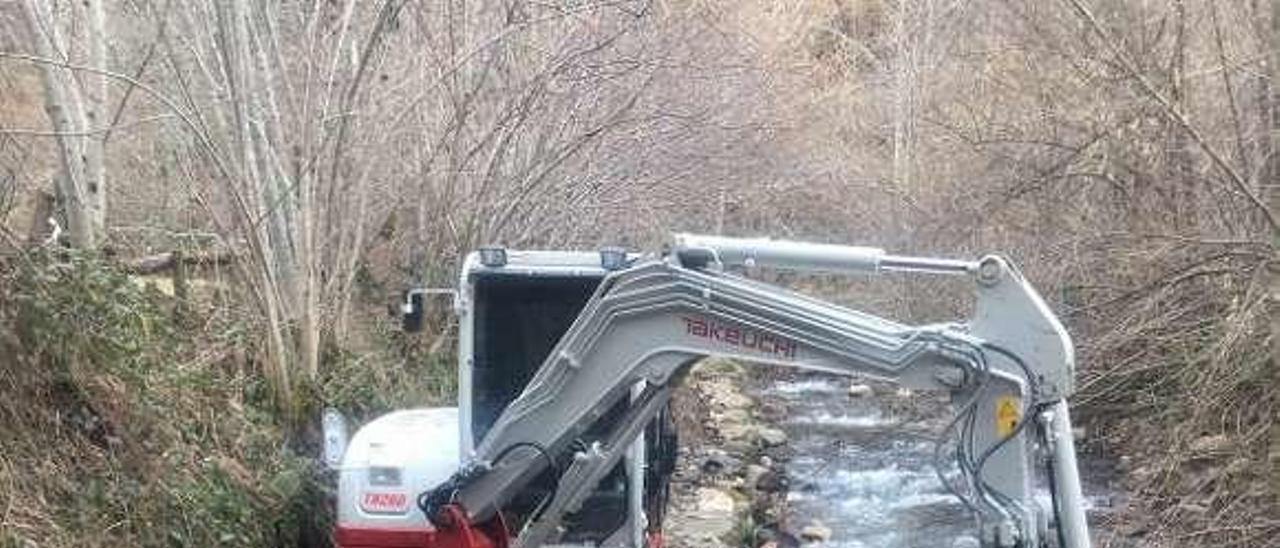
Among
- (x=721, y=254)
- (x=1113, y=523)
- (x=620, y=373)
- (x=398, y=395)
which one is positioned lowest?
(x=1113, y=523)

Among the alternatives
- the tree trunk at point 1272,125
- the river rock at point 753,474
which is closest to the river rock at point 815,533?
the river rock at point 753,474

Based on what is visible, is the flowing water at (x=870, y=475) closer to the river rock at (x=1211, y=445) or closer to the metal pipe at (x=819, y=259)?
the river rock at (x=1211, y=445)

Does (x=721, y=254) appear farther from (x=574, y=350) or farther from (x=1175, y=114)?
(x=1175, y=114)

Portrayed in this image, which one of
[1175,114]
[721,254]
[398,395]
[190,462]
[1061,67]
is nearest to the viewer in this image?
[721,254]

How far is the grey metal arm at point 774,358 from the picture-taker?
6062 mm

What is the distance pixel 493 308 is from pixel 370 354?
4.65 meters

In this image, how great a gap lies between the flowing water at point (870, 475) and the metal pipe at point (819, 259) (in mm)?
6514

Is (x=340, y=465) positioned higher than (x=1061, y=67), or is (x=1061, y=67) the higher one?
(x=1061, y=67)

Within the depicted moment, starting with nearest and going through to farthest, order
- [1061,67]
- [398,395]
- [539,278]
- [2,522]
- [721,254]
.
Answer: [721,254] < [2,522] < [539,278] < [398,395] < [1061,67]

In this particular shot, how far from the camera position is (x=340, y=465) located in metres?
8.38

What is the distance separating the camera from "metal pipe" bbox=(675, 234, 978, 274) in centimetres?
620

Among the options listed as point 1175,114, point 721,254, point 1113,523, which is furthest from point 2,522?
point 1175,114

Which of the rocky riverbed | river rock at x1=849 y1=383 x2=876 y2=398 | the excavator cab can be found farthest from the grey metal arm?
river rock at x1=849 y1=383 x2=876 y2=398

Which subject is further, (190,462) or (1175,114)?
(1175,114)
